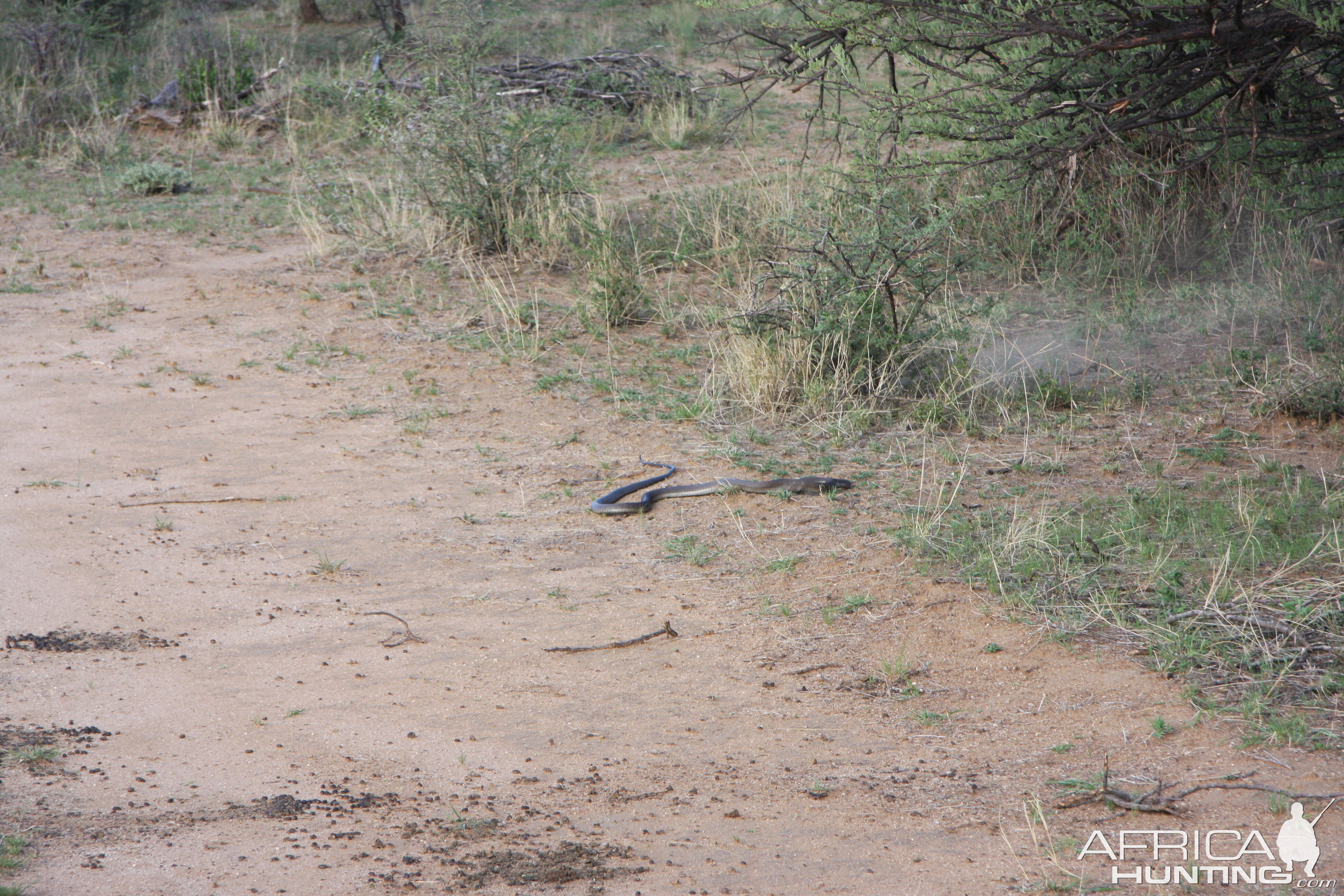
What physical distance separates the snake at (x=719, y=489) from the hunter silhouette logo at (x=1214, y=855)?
99.6 inches

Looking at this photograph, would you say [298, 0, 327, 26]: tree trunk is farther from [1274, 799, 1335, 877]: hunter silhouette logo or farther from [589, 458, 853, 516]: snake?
Result: [1274, 799, 1335, 877]: hunter silhouette logo

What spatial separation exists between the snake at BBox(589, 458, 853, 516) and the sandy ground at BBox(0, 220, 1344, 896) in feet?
0.20

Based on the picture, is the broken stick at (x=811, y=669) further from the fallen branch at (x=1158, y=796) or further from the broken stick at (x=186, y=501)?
the broken stick at (x=186, y=501)

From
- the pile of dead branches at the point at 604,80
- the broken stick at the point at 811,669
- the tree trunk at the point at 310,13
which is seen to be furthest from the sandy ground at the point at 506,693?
the tree trunk at the point at 310,13

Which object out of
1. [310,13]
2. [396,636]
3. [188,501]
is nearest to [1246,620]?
[396,636]

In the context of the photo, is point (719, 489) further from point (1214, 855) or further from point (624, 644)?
point (1214, 855)

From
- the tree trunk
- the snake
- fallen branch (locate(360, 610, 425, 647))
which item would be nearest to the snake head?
the snake

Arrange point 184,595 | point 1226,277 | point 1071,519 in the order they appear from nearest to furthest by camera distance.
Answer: point 184,595, point 1071,519, point 1226,277

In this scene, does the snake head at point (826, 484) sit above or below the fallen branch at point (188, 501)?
above

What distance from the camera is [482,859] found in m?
2.55

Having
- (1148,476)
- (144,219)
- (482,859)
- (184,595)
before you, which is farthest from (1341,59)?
(144,219)

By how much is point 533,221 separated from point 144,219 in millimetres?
4133

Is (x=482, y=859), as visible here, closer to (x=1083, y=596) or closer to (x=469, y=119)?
(x=1083, y=596)

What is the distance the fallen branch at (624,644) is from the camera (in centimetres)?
373
